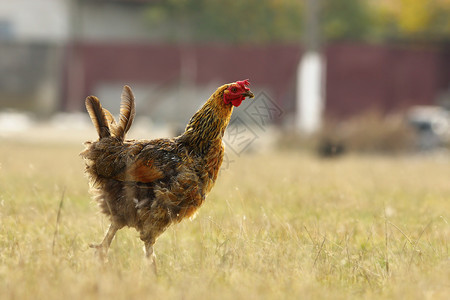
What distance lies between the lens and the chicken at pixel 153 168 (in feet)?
13.5

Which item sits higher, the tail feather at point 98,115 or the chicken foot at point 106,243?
the tail feather at point 98,115

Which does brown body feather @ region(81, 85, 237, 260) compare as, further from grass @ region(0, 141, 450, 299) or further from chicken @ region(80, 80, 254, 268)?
grass @ region(0, 141, 450, 299)

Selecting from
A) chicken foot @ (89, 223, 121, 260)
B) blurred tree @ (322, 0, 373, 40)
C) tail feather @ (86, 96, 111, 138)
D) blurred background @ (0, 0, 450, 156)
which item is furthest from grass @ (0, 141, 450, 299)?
blurred tree @ (322, 0, 373, 40)

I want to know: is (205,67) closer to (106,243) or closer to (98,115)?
(98,115)

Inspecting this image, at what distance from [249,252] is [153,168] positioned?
2.67 ft

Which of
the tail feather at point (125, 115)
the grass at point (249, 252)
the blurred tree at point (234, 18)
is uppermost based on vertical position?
the blurred tree at point (234, 18)

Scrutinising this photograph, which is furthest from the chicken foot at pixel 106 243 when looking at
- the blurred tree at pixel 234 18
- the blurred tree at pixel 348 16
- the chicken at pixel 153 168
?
the blurred tree at pixel 348 16

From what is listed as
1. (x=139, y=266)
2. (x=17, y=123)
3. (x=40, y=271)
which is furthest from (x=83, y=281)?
(x=17, y=123)

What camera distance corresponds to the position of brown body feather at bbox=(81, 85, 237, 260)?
4098mm

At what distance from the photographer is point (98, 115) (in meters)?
4.41

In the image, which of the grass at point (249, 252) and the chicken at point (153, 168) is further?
the chicken at point (153, 168)

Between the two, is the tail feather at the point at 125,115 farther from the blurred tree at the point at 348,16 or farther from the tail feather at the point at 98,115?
the blurred tree at the point at 348,16

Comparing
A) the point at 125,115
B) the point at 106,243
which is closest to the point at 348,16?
the point at 125,115

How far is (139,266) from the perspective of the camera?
375 cm
